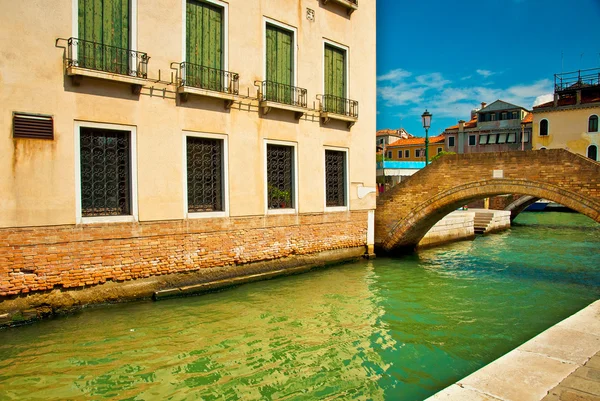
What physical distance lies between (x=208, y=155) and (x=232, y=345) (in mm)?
4006

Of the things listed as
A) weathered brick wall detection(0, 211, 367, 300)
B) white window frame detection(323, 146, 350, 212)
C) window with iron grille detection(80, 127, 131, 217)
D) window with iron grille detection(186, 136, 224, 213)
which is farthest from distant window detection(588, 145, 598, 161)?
window with iron grille detection(80, 127, 131, 217)

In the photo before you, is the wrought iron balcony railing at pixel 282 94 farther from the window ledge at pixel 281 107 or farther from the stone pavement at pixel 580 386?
the stone pavement at pixel 580 386

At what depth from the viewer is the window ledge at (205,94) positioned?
A: 7988mm

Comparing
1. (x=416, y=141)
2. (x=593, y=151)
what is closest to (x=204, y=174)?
(x=593, y=151)

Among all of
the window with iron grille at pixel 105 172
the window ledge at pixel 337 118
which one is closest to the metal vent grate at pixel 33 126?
the window with iron grille at pixel 105 172

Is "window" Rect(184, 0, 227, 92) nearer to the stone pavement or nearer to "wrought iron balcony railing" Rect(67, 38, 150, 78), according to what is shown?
"wrought iron balcony railing" Rect(67, 38, 150, 78)

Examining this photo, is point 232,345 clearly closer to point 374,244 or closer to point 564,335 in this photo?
point 564,335

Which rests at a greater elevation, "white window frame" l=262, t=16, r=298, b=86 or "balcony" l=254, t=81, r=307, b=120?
"white window frame" l=262, t=16, r=298, b=86

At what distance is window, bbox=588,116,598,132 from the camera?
104ft

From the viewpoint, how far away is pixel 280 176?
1016 cm

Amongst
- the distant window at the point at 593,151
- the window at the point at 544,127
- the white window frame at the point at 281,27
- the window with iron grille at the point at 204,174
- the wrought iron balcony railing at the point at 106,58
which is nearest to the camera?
the wrought iron balcony railing at the point at 106,58

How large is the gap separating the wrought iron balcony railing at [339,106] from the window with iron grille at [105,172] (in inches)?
195

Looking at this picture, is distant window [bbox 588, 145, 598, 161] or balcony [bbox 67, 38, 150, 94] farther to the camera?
distant window [bbox 588, 145, 598, 161]

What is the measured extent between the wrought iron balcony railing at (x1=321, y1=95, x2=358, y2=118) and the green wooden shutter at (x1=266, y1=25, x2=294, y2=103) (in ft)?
3.59
